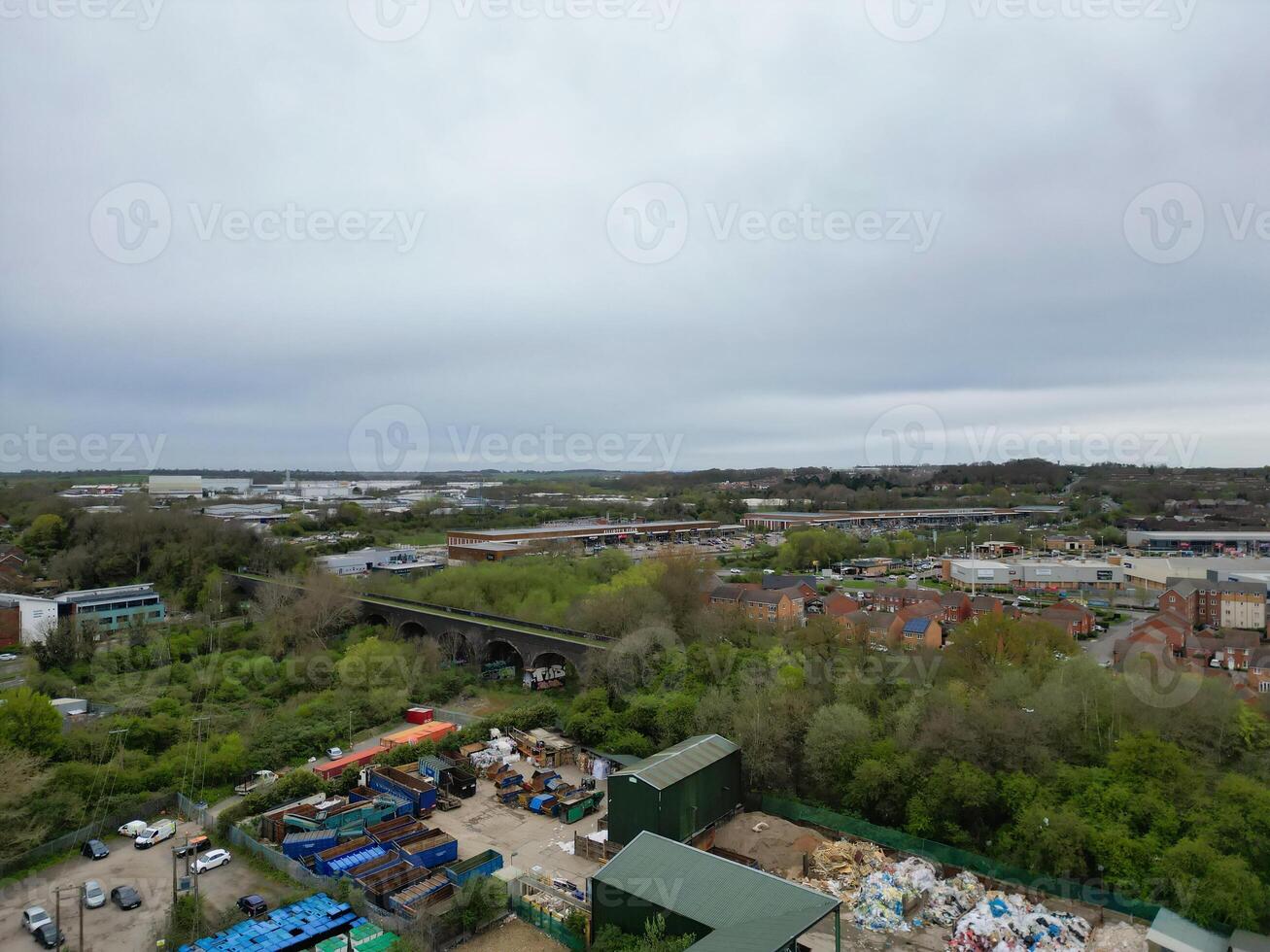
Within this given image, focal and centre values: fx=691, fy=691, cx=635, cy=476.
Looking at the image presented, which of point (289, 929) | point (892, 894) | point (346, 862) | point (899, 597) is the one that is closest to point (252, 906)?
point (289, 929)

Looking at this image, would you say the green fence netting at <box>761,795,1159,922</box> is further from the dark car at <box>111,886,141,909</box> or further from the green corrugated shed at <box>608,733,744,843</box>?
the dark car at <box>111,886,141,909</box>

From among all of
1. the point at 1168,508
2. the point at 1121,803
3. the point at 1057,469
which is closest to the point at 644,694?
the point at 1121,803

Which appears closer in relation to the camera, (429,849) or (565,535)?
(429,849)

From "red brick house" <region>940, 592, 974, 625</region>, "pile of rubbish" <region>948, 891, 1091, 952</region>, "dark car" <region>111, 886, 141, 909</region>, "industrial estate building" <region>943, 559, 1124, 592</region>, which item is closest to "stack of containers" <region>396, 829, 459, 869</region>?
"dark car" <region>111, 886, 141, 909</region>

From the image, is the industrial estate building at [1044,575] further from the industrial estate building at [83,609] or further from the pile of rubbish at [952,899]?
the industrial estate building at [83,609]

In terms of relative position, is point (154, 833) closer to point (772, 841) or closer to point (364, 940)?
point (364, 940)

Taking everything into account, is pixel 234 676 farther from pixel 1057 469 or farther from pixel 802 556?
pixel 1057 469
